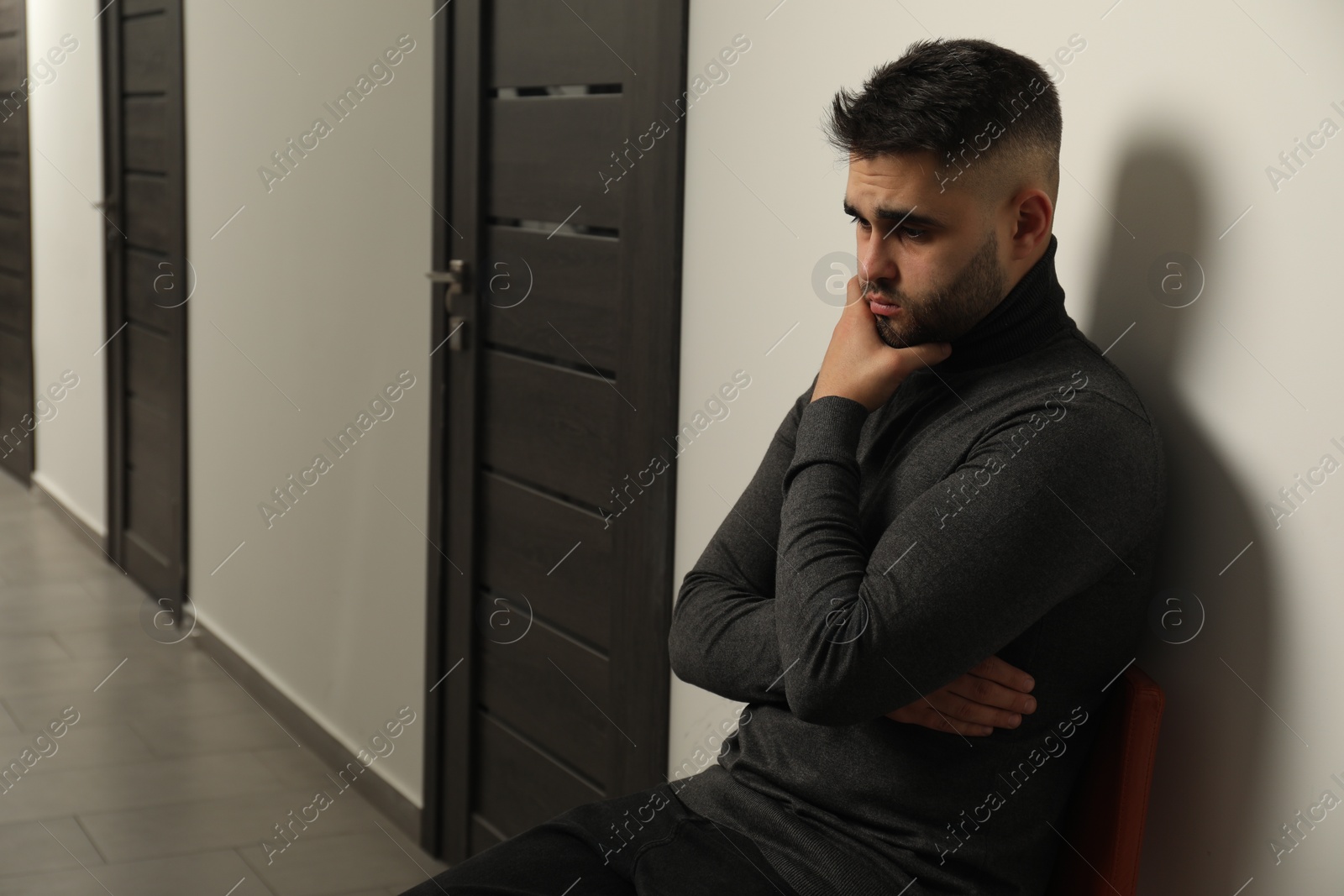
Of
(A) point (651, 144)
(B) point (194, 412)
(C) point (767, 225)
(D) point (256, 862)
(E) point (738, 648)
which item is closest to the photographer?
(E) point (738, 648)

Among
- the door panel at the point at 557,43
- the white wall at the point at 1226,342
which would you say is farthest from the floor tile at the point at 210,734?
the white wall at the point at 1226,342

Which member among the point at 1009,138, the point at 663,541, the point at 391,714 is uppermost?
the point at 1009,138

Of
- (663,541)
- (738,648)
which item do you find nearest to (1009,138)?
(738,648)

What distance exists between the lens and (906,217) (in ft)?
4.28

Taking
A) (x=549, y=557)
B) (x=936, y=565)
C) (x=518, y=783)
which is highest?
(x=936, y=565)

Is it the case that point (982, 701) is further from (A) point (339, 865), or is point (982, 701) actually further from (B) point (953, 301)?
(A) point (339, 865)

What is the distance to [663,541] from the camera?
214 centimetres

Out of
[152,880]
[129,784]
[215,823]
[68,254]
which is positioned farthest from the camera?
[68,254]

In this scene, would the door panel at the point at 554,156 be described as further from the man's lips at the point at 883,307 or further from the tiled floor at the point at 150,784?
the tiled floor at the point at 150,784

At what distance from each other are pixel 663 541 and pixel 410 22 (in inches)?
51.4

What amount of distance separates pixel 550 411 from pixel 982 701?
1.32 meters

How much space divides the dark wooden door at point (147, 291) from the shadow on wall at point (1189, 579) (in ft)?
11.3

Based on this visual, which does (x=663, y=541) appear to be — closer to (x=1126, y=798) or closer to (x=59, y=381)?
(x=1126, y=798)

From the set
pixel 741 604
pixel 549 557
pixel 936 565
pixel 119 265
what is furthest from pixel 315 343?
pixel 936 565
